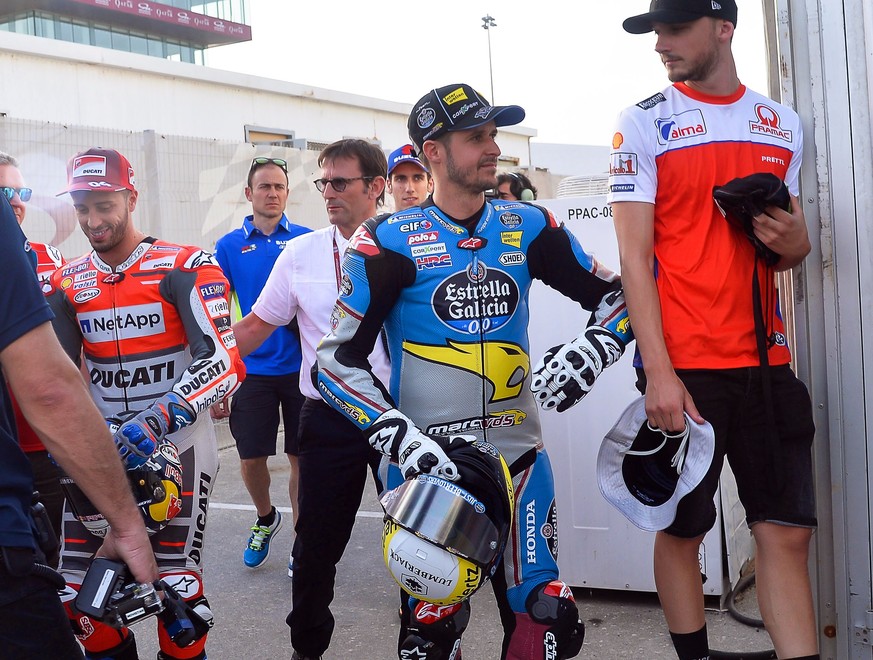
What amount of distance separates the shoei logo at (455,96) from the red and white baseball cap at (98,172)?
1482 mm

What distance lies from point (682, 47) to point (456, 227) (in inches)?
37.2

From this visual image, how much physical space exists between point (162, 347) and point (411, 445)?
4.80 feet

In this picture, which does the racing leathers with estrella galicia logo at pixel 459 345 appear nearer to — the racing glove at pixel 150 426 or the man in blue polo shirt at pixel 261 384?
the racing glove at pixel 150 426

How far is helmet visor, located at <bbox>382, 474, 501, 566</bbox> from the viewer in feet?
8.89

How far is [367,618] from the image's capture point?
4867 millimetres

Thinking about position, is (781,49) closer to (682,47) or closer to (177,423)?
(682,47)

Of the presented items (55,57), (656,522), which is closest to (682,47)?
(656,522)

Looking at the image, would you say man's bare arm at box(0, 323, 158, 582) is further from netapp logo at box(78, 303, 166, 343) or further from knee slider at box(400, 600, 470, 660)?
netapp logo at box(78, 303, 166, 343)

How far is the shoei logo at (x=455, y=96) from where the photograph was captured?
3285 millimetres

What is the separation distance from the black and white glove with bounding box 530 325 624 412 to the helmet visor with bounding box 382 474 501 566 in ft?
1.55

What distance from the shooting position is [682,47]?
10.0 feet

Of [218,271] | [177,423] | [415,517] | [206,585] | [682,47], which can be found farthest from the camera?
[206,585]

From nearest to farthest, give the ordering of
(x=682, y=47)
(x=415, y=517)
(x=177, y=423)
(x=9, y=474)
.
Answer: (x=9, y=474) < (x=415, y=517) < (x=682, y=47) < (x=177, y=423)

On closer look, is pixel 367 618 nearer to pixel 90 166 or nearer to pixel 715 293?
pixel 90 166
